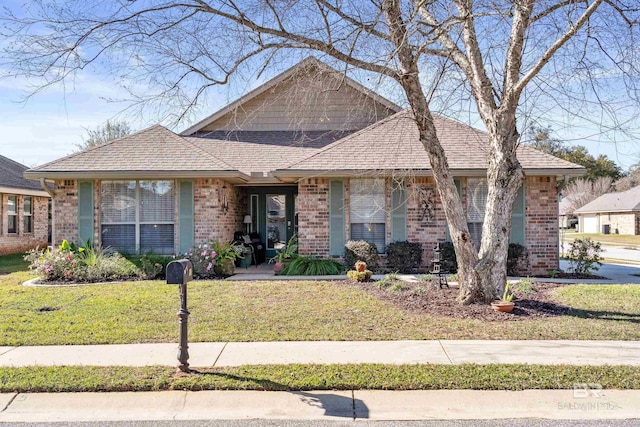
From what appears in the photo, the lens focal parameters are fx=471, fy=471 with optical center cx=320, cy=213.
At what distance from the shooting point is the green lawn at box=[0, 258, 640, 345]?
251 inches

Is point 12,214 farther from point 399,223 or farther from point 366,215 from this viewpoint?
point 399,223

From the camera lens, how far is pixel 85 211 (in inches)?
501

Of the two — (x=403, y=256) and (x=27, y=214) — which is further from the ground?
(x=27, y=214)

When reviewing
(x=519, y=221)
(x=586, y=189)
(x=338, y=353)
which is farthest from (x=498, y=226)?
(x=586, y=189)

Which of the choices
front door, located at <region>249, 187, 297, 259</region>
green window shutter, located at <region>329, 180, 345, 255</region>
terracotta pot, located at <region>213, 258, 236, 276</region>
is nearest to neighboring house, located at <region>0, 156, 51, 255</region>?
front door, located at <region>249, 187, 297, 259</region>

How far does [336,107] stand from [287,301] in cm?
884

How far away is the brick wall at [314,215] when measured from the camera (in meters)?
12.6

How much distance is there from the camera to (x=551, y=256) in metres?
12.5

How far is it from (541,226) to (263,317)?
850cm

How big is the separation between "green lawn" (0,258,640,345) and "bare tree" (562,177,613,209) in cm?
5394

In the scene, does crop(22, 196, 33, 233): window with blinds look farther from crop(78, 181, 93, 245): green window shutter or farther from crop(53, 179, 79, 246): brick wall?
crop(78, 181, 93, 245): green window shutter

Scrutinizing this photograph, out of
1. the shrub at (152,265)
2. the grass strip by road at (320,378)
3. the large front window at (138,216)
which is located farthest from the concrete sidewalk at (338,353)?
the large front window at (138,216)

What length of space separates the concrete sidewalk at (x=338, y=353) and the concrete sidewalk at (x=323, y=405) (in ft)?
2.51

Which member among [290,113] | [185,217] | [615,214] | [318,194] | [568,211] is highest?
[290,113]
